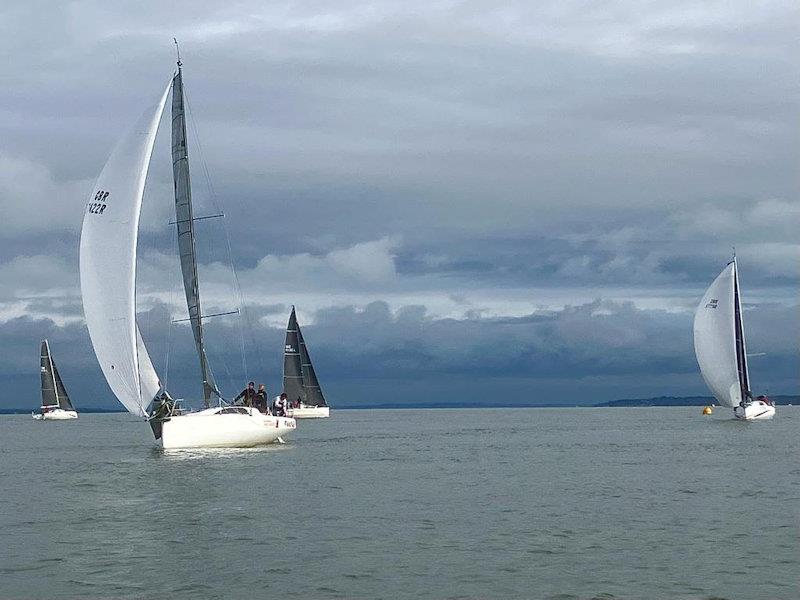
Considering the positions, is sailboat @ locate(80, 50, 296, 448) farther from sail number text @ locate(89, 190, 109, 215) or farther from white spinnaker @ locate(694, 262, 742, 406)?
white spinnaker @ locate(694, 262, 742, 406)

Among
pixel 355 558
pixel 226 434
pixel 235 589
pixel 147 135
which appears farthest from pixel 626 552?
pixel 147 135

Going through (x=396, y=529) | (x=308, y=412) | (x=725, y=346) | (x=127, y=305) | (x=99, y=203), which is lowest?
(x=396, y=529)

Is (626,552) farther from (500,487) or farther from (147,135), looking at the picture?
(147,135)

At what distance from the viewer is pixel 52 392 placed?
132 meters

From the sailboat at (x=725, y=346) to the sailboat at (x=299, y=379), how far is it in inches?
1387

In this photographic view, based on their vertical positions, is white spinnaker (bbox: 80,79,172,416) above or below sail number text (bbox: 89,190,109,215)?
below

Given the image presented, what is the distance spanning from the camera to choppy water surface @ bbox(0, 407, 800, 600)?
17906mm

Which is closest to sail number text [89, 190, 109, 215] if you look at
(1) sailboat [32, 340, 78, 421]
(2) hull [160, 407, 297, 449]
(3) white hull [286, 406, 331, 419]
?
(2) hull [160, 407, 297, 449]

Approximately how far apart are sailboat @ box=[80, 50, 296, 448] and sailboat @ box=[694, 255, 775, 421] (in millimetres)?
48733

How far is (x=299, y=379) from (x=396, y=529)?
8038 cm

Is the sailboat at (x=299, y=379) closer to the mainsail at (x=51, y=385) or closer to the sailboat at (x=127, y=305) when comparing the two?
the mainsail at (x=51, y=385)

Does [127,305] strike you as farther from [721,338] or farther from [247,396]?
[721,338]

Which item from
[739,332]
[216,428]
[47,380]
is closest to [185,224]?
[216,428]

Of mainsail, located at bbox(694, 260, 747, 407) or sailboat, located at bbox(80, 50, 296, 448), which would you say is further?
mainsail, located at bbox(694, 260, 747, 407)
